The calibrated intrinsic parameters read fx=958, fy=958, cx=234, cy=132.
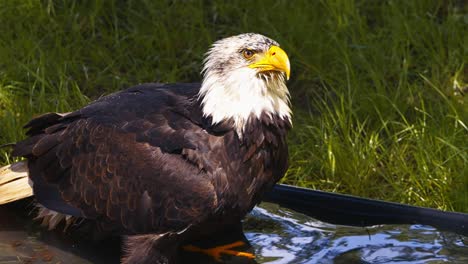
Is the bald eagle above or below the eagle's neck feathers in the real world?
below

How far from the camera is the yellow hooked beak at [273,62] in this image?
13.2 feet

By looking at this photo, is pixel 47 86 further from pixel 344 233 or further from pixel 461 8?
pixel 461 8

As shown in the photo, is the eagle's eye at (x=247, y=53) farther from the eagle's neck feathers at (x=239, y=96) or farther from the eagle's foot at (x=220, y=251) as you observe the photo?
the eagle's foot at (x=220, y=251)

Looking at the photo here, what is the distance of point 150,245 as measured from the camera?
4016 mm

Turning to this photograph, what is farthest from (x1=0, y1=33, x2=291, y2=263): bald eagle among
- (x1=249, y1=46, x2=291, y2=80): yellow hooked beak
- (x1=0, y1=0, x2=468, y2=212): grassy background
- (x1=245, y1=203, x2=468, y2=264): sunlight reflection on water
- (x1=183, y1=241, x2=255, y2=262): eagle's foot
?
(x1=0, y1=0, x2=468, y2=212): grassy background

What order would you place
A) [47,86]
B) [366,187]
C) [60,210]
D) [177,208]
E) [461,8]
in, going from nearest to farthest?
[177,208] → [60,210] → [366,187] → [47,86] → [461,8]

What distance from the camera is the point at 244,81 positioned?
4.05 m

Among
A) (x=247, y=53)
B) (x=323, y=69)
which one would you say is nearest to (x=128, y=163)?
(x=247, y=53)

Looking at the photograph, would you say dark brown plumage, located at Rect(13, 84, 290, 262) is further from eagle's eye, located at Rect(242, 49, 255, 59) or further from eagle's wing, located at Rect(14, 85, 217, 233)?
eagle's eye, located at Rect(242, 49, 255, 59)

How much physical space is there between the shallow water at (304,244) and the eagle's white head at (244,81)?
61 cm

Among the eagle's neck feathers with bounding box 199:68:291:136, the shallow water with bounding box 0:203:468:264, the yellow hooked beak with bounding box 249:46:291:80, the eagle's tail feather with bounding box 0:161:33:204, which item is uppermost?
the yellow hooked beak with bounding box 249:46:291:80

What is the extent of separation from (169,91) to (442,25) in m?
2.38

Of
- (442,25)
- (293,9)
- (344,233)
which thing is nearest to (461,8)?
(442,25)

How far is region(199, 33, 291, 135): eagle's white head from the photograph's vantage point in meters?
4.04
